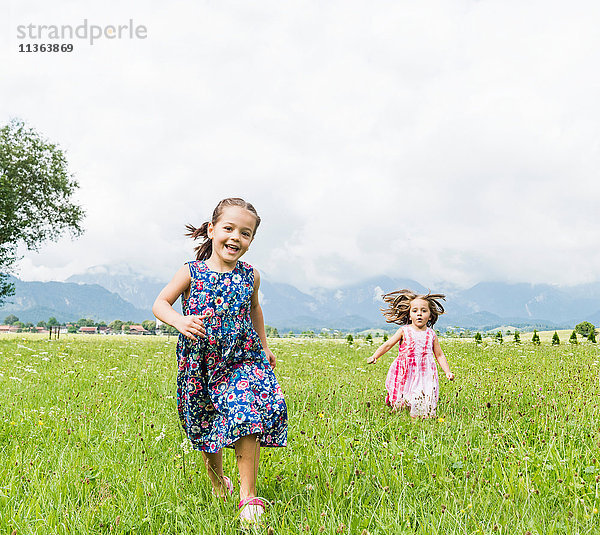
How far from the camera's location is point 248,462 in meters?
3.49

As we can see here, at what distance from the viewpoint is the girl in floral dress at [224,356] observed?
3.56 meters

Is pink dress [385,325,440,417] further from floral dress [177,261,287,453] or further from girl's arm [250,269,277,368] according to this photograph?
floral dress [177,261,287,453]

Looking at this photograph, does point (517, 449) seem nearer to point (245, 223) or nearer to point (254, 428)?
point (254, 428)

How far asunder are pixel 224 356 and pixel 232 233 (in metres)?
0.88

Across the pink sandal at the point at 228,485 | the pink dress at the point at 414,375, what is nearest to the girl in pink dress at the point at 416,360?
the pink dress at the point at 414,375

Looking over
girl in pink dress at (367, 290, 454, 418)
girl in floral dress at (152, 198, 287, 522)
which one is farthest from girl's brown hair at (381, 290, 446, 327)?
girl in floral dress at (152, 198, 287, 522)

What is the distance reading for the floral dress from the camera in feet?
11.8

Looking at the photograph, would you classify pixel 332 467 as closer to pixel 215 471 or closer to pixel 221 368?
pixel 215 471

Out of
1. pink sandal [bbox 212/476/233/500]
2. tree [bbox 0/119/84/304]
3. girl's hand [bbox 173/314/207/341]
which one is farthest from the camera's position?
tree [bbox 0/119/84/304]

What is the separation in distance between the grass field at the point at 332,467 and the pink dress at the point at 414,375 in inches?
12.2

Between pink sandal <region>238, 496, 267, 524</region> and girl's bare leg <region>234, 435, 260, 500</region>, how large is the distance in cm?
6

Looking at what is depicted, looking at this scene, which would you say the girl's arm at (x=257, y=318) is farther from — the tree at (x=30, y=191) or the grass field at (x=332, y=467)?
the tree at (x=30, y=191)

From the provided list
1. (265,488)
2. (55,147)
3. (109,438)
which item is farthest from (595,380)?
(55,147)

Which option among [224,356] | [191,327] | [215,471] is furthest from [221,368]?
[215,471]
